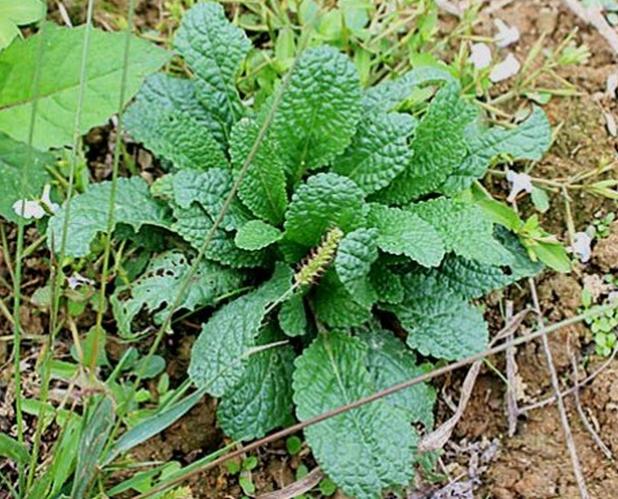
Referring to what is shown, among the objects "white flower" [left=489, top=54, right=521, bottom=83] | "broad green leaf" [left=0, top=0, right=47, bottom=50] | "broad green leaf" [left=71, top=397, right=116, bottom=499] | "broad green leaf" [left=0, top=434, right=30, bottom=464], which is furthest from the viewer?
"white flower" [left=489, top=54, right=521, bottom=83]

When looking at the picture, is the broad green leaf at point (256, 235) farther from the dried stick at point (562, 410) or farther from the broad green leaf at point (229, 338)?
the dried stick at point (562, 410)

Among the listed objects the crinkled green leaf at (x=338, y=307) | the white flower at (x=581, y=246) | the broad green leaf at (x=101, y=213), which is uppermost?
the white flower at (x=581, y=246)

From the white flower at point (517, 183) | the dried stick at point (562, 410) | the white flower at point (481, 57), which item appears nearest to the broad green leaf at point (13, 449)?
the dried stick at point (562, 410)

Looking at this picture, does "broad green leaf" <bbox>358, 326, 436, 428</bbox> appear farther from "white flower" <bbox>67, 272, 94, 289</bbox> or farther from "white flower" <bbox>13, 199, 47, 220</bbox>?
"white flower" <bbox>13, 199, 47, 220</bbox>

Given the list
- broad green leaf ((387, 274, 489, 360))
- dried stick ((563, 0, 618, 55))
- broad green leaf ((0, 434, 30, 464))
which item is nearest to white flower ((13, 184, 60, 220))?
broad green leaf ((0, 434, 30, 464))

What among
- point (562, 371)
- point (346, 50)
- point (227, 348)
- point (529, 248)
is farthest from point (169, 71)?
point (562, 371)

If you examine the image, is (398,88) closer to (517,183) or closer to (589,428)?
(517,183)
